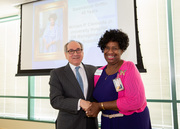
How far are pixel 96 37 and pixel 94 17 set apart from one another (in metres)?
0.42

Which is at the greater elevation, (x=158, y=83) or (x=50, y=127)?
(x=158, y=83)

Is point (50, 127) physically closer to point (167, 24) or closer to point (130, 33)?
point (130, 33)

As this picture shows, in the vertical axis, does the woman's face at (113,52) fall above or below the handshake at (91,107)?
above

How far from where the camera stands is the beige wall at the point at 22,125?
3.97 m

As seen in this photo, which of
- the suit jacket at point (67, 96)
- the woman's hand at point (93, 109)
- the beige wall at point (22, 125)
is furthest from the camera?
the beige wall at point (22, 125)

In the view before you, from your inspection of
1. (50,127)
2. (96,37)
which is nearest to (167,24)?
(96,37)

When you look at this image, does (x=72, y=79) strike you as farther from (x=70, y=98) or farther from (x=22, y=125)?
(x=22, y=125)

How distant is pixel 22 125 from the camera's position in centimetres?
429

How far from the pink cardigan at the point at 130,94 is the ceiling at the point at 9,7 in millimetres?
3503

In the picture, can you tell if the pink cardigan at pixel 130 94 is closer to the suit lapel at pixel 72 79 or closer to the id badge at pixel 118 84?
the id badge at pixel 118 84

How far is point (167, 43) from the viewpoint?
3025mm

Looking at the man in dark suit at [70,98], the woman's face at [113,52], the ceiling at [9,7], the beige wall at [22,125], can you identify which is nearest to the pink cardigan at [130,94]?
the woman's face at [113,52]

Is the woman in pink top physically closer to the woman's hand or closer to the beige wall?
the woman's hand

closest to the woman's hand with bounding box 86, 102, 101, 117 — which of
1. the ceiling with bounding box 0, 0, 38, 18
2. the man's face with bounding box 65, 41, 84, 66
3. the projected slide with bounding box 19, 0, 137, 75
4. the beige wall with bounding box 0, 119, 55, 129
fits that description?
the man's face with bounding box 65, 41, 84, 66
